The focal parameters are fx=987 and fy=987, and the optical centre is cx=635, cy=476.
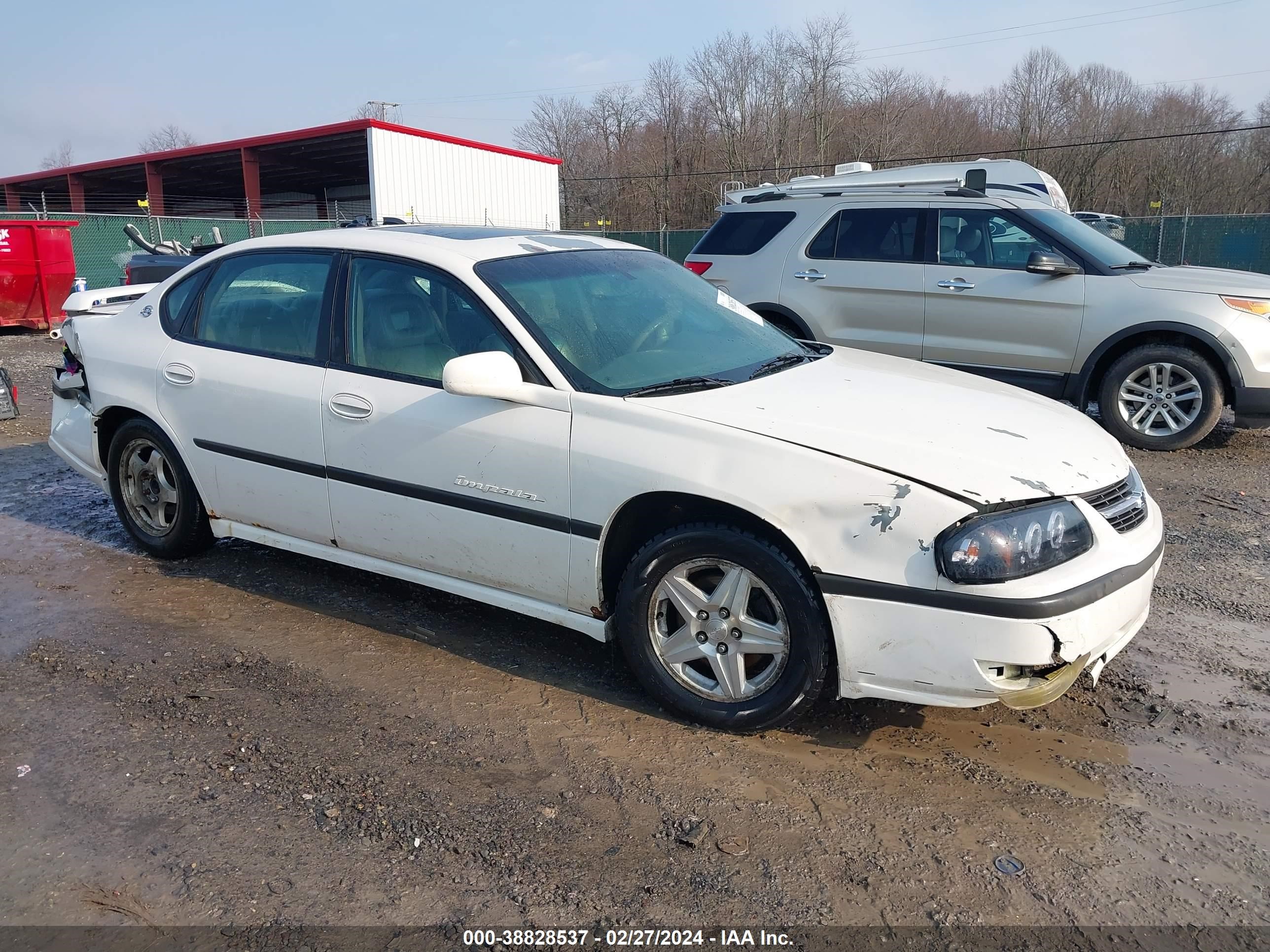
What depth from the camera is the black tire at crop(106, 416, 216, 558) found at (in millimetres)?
4824

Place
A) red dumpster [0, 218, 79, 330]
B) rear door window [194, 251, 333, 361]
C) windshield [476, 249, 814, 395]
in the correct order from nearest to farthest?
windshield [476, 249, 814, 395]
rear door window [194, 251, 333, 361]
red dumpster [0, 218, 79, 330]

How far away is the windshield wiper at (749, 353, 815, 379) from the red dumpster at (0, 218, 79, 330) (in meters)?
16.6

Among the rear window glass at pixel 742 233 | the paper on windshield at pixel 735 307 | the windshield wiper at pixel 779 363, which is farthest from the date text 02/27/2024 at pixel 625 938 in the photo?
the rear window glass at pixel 742 233

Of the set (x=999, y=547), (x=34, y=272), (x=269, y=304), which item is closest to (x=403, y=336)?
(x=269, y=304)

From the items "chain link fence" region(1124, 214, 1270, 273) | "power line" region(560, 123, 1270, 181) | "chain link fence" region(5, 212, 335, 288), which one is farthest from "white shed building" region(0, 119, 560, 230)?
"chain link fence" region(1124, 214, 1270, 273)

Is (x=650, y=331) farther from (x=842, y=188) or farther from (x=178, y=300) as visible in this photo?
(x=842, y=188)

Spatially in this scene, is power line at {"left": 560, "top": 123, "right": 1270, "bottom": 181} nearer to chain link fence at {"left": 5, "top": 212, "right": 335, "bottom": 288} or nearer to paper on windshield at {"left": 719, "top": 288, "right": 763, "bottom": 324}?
chain link fence at {"left": 5, "top": 212, "right": 335, "bottom": 288}

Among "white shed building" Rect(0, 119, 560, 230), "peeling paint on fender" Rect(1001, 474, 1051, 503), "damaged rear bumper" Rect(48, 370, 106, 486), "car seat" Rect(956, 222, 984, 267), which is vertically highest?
"white shed building" Rect(0, 119, 560, 230)

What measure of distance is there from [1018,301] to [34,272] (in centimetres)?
1618

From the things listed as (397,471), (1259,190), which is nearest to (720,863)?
(397,471)

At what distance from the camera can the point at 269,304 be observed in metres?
4.46

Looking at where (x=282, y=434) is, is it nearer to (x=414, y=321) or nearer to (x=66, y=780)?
(x=414, y=321)

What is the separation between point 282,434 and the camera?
420 centimetres

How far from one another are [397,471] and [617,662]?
3.80 feet
